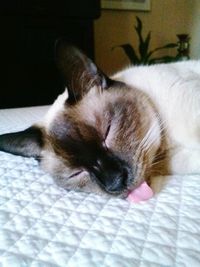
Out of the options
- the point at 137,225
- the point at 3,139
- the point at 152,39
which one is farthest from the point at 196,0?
the point at 137,225

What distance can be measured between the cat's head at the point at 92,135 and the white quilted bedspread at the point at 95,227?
7 cm

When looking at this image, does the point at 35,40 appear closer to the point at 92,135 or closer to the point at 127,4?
the point at 127,4

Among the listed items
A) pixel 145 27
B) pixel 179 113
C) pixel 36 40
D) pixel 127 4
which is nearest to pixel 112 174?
pixel 179 113

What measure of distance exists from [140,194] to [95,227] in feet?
0.62

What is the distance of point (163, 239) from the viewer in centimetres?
61

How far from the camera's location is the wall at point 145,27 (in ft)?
11.1

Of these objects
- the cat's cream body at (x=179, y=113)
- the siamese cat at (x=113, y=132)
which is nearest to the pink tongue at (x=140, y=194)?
the siamese cat at (x=113, y=132)

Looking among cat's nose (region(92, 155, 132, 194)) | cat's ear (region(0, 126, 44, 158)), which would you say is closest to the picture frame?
cat's ear (region(0, 126, 44, 158))

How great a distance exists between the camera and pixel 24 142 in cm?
106

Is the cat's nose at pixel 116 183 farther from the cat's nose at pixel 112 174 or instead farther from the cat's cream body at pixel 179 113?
the cat's cream body at pixel 179 113

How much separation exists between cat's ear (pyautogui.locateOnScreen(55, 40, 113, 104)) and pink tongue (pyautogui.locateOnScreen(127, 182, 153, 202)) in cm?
39

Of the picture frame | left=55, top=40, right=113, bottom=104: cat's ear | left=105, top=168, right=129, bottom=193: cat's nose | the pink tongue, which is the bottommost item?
the pink tongue

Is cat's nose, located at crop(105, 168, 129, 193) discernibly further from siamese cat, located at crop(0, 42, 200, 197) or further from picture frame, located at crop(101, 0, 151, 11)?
picture frame, located at crop(101, 0, 151, 11)

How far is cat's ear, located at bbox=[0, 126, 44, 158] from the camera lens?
1.04 meters
